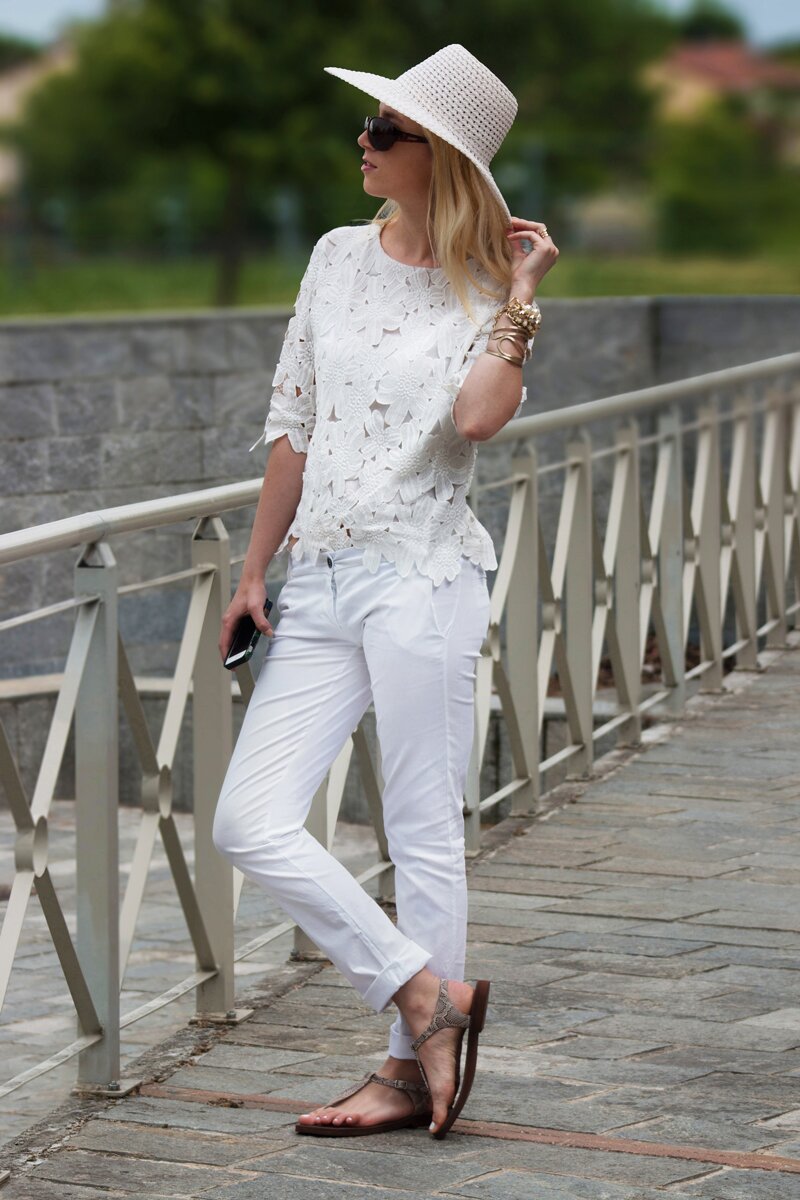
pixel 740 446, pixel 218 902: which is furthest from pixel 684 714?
pixel 218 902

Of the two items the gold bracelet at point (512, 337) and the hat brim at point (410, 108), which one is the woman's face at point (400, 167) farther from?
the gold bracelet at point (512, 337)

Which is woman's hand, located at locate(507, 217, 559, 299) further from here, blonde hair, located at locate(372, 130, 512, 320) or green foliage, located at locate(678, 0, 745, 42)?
green foliage, located at locate(678, 0, 745, 42)

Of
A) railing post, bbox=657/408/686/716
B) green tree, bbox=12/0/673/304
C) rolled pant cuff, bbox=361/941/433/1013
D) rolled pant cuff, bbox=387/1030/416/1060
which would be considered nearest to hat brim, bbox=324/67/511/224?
rolled pant cuff, bbox=361/941/433/1013

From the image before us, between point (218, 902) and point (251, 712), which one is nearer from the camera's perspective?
point (251, 712)

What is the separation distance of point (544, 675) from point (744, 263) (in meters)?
25.9

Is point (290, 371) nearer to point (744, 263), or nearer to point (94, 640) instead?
point (94, 640)

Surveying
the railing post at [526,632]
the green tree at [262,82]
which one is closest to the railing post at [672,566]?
the railing post at [526,632]

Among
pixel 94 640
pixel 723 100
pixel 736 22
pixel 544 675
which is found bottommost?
pixel 544 675

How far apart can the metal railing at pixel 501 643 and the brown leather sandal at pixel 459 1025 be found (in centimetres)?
66

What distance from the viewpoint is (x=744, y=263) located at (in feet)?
102

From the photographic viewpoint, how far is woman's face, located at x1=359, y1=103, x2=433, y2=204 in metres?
3.54

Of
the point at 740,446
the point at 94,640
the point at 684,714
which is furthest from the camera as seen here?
the point at 740,446

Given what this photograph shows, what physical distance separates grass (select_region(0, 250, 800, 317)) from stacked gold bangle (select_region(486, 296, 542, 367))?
22.5 m

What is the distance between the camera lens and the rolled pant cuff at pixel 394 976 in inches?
140
